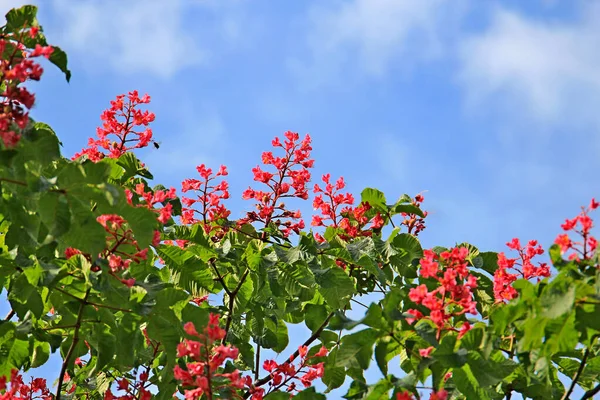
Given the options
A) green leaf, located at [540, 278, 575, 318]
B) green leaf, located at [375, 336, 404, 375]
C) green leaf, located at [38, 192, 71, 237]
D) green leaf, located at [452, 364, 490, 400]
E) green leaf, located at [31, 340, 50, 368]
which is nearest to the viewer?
green leaf, located at [540, 278, 575, 318]

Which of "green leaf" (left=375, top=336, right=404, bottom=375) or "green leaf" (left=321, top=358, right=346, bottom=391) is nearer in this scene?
"green leaf" (left=375, top=336, right=404, bottom=375)

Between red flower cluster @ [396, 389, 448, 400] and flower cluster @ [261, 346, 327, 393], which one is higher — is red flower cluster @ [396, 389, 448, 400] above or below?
below

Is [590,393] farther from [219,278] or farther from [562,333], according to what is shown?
[219,278]

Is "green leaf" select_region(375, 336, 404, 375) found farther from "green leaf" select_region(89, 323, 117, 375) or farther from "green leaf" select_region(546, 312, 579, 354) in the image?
"green leaf" select_region(89, 323, 117, 375)

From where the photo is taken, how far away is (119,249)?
403cm

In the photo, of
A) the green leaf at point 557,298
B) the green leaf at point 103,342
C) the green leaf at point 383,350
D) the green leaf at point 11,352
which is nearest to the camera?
the green leaf at point 557,298

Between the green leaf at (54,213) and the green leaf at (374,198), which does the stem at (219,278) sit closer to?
the green leaf at (374,198)

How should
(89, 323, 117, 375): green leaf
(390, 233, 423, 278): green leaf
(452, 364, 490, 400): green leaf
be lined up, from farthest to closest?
1. (390, 233, 423, 278): green leaf
2. (89, 323, 117, 375): green leaf
3. (452, 364, 490, 400): green leaf

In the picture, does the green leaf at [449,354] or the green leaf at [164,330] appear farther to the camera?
the green leaf at [164,330]

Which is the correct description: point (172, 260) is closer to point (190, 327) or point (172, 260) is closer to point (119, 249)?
point (119, 249)

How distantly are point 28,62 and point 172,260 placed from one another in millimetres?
1551

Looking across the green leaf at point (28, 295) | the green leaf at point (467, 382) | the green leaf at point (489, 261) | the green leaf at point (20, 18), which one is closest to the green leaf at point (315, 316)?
the green leaf at point (489, 261)

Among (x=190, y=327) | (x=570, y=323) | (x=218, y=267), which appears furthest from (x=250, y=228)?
(x=570, y=323)

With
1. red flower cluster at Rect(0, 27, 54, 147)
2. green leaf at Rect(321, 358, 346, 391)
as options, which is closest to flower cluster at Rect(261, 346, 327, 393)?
green leaf at Rect(321, 358, 346, 391)
